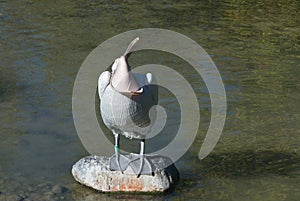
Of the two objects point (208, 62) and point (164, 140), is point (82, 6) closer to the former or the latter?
point (208, 62)

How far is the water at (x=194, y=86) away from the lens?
224 inches

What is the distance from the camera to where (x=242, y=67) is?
28.4ft

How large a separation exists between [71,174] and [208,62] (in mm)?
3579

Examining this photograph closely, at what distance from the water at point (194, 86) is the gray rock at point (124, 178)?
0.08m

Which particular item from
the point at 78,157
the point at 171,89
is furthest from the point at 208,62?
the point at 78,157

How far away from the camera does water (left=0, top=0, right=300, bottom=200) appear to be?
5.69 m

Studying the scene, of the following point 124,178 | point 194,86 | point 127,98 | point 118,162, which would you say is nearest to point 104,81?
point 127,98

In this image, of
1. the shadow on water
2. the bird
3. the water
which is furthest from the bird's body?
the shadow on water

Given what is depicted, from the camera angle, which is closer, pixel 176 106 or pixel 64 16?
pixel 176 106

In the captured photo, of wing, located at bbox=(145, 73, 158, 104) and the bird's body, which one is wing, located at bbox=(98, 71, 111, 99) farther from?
wing, located at bbox=(145, 73, 158, 104)

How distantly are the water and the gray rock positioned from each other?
0.26 ft

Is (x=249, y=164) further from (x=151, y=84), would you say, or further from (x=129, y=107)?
(x=129, y=107)

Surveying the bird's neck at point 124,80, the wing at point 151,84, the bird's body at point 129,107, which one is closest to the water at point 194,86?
the bird's body at point 129,107

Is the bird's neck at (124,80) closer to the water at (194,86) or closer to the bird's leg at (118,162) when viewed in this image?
the bird's leg at (118,162)
